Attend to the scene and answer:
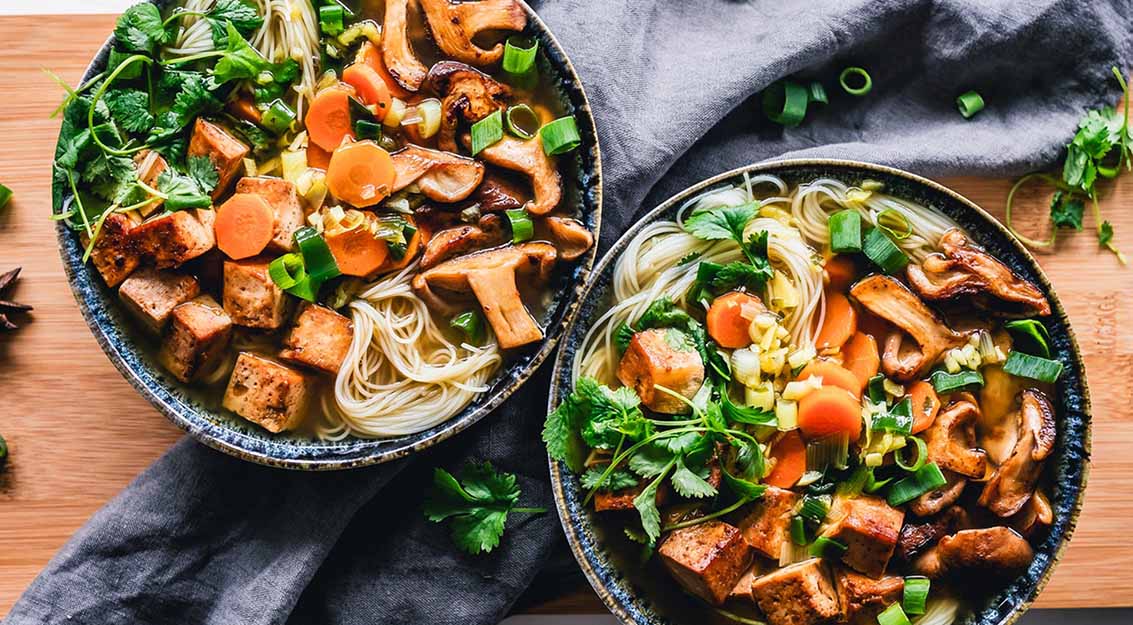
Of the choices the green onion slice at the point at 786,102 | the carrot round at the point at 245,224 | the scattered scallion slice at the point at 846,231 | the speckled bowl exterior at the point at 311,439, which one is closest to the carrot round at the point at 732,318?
the scattered scallion slice at the point at 846,231

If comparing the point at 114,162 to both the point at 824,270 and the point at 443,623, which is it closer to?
the point at 443,623

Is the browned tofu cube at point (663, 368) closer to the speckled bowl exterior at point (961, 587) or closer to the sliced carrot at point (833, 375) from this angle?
the speckled bowl exterior at point (961, 587)

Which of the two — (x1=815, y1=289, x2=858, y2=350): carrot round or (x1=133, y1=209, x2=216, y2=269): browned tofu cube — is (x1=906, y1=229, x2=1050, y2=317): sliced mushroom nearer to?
(x1=815, y1=289, x2=858, y2=350): carrot round

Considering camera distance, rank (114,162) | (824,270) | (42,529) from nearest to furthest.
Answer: (114,162) → (824,270) → (42,529)

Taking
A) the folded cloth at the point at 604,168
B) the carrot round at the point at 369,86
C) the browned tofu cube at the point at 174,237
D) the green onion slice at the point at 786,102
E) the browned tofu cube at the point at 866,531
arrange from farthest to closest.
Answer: the green onion slice at the point at 786,102 → the folded cloth at the point at 604,168 → the carrot round at the point at 369,86 → the browned tofu cube at the point at 866,531 → the browned tofu cube at the point at 174,237

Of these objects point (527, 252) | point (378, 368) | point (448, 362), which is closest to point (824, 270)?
point (527, 252)
